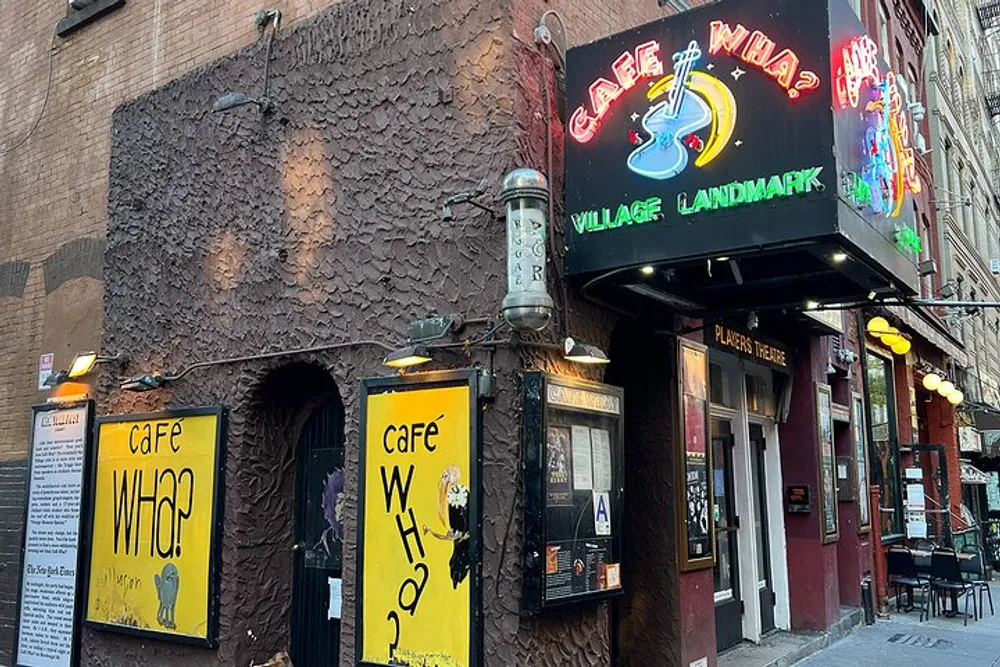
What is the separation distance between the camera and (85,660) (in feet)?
26.5

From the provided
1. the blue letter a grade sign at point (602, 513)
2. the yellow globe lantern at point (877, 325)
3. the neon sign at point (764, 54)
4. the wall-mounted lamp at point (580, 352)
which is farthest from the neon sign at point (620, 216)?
the yellow globe lantern at point (877, 325)

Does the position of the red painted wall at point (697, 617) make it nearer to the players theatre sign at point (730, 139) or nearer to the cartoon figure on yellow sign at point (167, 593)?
the players theatre sign at point (730, 139)

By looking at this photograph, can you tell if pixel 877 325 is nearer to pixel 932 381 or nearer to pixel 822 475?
pixel 932 381

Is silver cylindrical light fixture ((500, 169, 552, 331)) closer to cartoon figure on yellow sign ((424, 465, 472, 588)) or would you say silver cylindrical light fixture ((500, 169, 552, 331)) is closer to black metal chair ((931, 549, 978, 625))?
cartoon figure on yellow sign ((424, 465, 472, 588))

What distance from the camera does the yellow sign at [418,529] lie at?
5906 millimetres

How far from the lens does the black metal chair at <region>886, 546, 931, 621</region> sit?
12.4m

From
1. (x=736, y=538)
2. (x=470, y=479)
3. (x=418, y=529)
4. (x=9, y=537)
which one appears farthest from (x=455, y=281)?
(x=9, y=537)

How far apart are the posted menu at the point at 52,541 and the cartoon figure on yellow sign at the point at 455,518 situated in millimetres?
4162

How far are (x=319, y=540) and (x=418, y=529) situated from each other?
1656mm

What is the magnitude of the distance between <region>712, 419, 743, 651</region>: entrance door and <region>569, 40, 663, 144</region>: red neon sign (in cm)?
441

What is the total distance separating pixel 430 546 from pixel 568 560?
3.03ft

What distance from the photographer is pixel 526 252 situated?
18.8 ft

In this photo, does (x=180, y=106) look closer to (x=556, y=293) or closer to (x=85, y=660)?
(x=556, y=293)

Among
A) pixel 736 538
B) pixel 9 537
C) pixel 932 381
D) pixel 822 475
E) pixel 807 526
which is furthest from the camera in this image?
pixel 932 381
